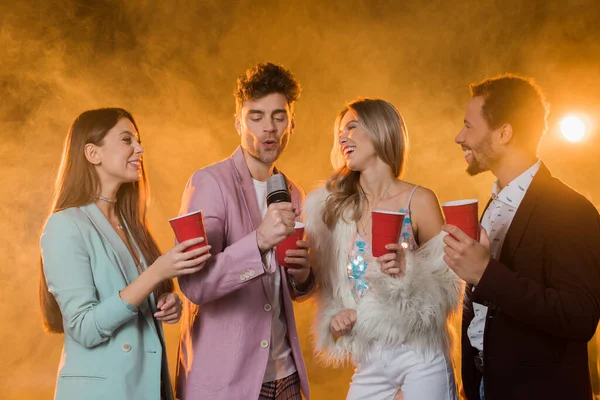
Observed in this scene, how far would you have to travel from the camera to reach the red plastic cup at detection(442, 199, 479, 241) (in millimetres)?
1852

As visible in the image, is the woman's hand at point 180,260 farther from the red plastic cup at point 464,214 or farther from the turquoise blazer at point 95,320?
the red plastic cup at point 464,214

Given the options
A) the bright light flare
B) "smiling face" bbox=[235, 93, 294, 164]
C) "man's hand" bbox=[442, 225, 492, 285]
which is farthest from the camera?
the bright light flare

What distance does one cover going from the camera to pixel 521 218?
2.16 meters

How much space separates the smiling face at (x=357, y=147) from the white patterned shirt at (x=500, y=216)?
1.72ft

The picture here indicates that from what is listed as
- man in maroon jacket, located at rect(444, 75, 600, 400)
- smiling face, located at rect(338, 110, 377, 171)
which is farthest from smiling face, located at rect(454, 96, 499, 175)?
smiling face, located at rect(338, 110, 377, 171)

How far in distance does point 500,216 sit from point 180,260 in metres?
1.27

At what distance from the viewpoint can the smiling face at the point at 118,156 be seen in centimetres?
218

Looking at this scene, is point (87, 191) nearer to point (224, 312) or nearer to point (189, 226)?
point (189, 226)

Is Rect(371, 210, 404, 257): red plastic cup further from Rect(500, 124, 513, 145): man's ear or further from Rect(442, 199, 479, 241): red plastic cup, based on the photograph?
Rect(500, 124, 513, 145): man's ear

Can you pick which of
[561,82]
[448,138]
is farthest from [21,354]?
[561,82]

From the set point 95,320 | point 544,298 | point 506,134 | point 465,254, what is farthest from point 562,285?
point 95,320

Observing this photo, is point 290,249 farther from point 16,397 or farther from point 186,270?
point 16,397

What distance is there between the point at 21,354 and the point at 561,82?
5.02 m

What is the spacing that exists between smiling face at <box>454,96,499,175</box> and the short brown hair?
0.10 ft
